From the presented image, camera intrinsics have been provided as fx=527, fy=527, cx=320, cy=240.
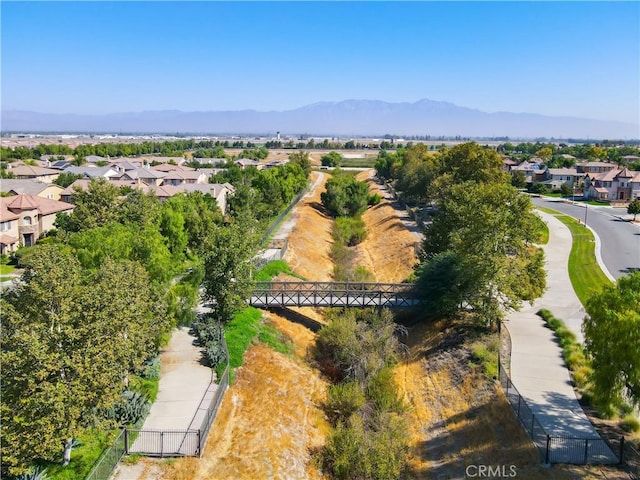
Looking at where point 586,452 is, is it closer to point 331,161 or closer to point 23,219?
point 23,219

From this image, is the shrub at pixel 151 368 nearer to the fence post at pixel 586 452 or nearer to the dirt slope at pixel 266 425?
the dirt slope at pixel 266 425

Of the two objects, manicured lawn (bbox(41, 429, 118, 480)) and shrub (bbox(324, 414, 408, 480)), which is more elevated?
manicured lawn (bbox(41, 429, 118, 480))

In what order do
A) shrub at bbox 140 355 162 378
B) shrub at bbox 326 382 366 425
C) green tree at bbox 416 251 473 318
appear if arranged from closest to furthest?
shrub at bbox 140 355 162 378 → shrub at bbox 326 382 366 425 → green tree at bbox 416 251 473 318

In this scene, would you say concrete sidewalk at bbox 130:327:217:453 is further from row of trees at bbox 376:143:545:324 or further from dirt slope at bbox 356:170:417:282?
dirt slope at bbox 356:170:417:282

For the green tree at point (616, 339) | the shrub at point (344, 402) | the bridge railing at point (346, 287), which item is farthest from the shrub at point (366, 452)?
the bridge railing at point (346, 287)

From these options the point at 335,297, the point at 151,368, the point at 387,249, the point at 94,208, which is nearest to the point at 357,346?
the point at 335,297

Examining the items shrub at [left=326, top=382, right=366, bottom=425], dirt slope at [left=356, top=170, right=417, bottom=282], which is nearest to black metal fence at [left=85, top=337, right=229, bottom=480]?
shrub at [left=326, top=382, right=366, bottom=425]
